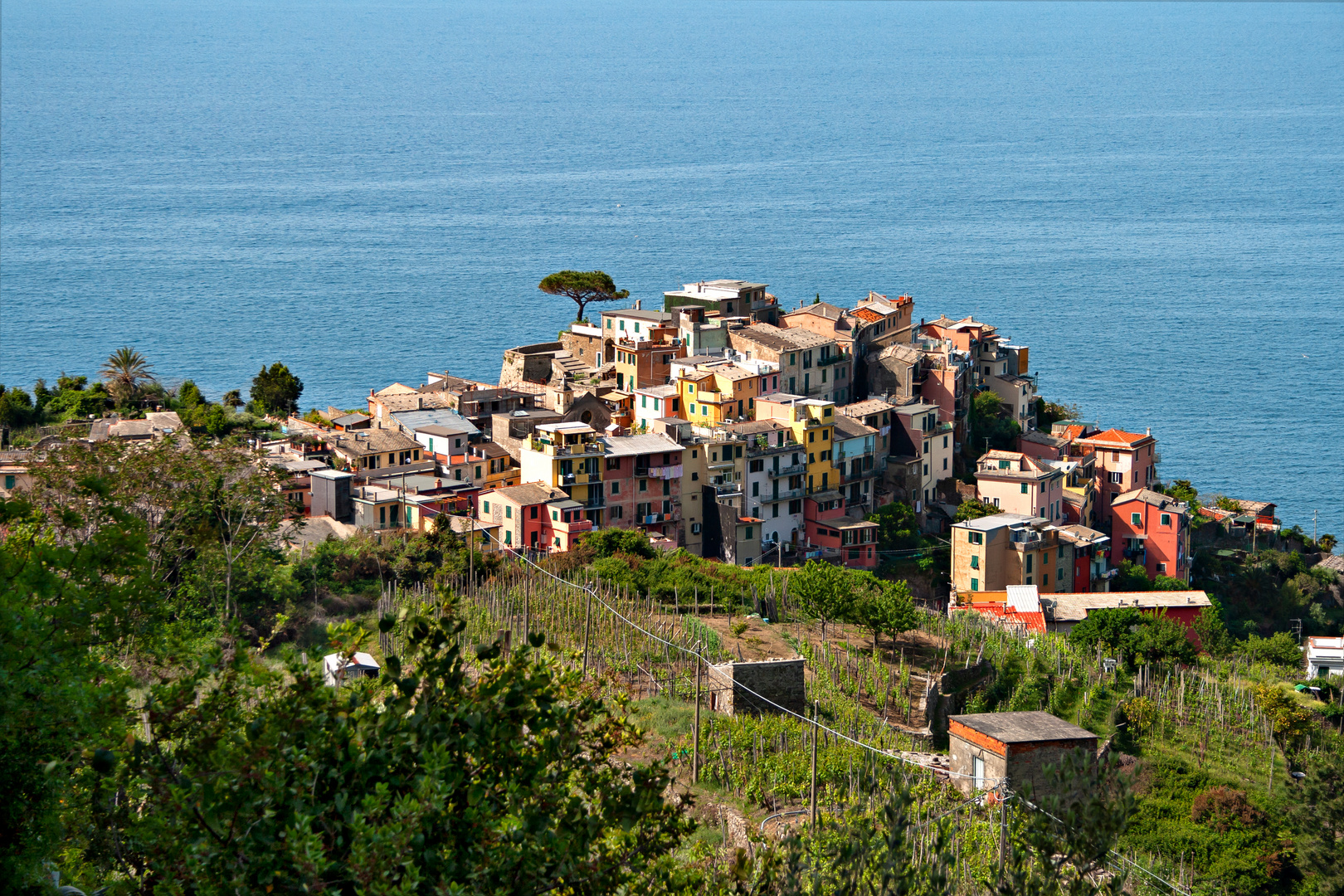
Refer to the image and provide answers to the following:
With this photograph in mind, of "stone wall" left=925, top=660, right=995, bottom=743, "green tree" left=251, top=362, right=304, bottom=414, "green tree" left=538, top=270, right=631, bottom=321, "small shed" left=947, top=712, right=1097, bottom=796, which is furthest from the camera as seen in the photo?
"green tree" left=538, top=270, right=631, bottom=321

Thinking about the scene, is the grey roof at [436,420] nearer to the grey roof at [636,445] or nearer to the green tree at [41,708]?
the grey roof at [636,445]

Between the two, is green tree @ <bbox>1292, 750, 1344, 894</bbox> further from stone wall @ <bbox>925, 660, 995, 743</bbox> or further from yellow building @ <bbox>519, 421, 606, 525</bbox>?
yellow building @ <bbox>519, 421, 606, 525</bbox>

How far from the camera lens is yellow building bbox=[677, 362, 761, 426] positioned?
59031 mm

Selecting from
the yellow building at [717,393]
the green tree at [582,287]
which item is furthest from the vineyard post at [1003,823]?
the green tree at [582,287]

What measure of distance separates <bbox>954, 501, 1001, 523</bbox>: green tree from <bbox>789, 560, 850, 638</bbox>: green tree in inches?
760

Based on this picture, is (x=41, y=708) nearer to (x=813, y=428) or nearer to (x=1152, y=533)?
(x=813, y=428)

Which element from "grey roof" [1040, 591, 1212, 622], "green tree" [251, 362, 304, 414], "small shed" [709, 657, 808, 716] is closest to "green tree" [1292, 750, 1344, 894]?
"small shed" [709, 657, 808, 716]

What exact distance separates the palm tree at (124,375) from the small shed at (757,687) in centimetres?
3743

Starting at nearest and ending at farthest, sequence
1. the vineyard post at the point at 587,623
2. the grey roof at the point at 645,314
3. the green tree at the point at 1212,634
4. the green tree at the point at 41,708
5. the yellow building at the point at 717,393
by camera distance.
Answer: the green tree at the point at 41,708
the vineyard post at the point at 587,623
the green tree at the point at 1212,634
the yellow building at the point at 717,393
the grey roof at the point at 645,314

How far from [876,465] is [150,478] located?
117ft

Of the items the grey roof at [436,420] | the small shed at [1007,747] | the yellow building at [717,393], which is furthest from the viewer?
the yellow building at [717,393]

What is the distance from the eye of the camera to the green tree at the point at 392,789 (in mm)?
11016

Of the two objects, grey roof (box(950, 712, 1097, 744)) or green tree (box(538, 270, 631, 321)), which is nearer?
grey roof (box(950, 712, 1097, 744))

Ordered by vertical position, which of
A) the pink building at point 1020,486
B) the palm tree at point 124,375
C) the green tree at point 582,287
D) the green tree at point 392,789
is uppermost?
the green tree at point 582,287
